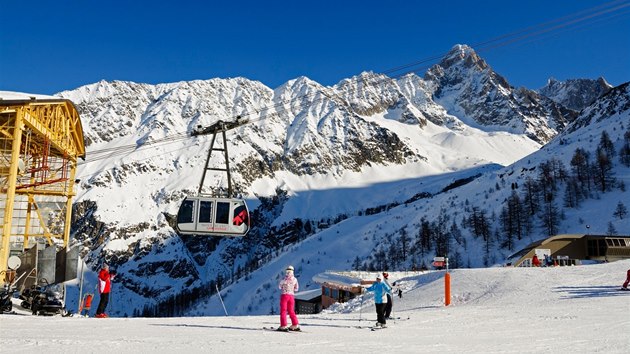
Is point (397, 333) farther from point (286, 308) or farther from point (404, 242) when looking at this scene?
point (404, 242)

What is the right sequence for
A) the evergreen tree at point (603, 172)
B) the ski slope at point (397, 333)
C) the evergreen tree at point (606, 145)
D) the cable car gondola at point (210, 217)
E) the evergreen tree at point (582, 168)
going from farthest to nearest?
1. the evergreen tree at point (606, 145)
2. the evergreen tree at point (582, 168)
3. the evergreen tree at point (603, 172)
4. the cable car gondola at point (210, 217)
5. the ski slope at point (397, 333)

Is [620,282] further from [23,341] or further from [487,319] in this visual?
[23,341]

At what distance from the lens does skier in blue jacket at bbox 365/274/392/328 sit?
16.1m

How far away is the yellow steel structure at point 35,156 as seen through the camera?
28672mm

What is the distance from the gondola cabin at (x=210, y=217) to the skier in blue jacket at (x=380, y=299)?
831cm

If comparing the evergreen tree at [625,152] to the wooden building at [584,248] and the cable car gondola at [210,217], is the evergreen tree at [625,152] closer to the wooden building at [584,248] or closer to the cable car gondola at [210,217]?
the wooden building at [584,248]

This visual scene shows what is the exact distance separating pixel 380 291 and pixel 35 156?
1238 inches

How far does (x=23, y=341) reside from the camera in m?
11.1

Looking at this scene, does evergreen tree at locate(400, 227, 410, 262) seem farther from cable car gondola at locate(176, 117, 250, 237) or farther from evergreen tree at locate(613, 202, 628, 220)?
cable car gondola at locate(176, 117, 250, 237)

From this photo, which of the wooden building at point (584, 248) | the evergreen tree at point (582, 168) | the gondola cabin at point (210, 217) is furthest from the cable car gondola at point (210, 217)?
the evergreen tree at point (582, 168)

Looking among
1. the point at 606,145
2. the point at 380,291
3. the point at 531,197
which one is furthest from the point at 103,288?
the point at 606,145

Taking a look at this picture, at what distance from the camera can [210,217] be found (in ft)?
76.9

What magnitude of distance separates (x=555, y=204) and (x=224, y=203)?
3809 inches

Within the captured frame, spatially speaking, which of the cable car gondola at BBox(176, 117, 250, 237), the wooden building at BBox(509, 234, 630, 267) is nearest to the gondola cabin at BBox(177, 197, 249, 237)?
the cable car gondola at BBox(176, 117, 250, 237)
